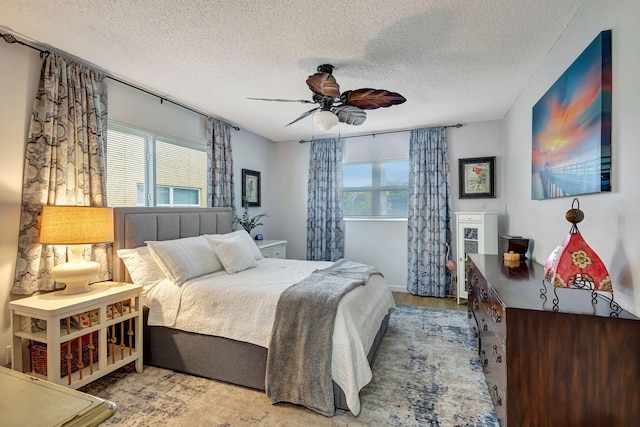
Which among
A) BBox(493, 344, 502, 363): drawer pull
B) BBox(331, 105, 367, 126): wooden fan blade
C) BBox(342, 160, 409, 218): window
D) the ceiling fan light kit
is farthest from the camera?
BBox(342, 160, 409, 218): window

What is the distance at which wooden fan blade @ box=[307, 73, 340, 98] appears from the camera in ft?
7.05

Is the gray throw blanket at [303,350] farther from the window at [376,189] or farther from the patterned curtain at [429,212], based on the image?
the window at [376,189]

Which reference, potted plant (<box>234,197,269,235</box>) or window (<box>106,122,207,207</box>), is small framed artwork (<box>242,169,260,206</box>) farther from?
window (<box>106,122,207,207</box>)

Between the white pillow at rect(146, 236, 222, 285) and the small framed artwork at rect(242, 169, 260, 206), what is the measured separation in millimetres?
1861

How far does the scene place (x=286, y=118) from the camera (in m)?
4.08

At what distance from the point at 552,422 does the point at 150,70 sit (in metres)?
3.64

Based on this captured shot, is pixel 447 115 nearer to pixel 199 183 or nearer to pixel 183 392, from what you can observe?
pixel 199 183

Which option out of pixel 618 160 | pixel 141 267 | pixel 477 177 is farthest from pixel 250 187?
pixel 618 160

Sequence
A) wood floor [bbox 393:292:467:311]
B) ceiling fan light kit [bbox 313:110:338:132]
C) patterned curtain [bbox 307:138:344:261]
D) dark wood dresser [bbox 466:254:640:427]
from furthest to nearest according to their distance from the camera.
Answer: patterned curtain [bbox 307:138:344:261], wood floor [bbox 393:292:467:311], ceiling fan light kit [bbox 313:110:338:132], dark wood dresser [bbox 466:254:640:427]

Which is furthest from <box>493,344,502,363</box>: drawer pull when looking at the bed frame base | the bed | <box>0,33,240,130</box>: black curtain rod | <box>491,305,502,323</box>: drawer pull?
<box>0,33,240,130</box>: black curtain rod

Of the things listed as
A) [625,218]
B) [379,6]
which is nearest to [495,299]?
[625,218]

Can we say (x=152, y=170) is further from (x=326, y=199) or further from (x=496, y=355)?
(x=496, y=355)

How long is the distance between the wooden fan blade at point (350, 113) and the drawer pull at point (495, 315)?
5.81 feet

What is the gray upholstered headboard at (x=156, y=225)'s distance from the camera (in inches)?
106
